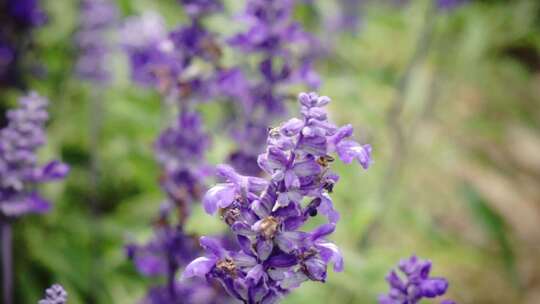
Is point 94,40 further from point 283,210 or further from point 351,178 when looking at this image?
point 283,210

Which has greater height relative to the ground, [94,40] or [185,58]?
[94,40]

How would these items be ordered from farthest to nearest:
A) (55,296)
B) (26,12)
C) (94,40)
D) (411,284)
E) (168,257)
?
1. (94,40)
2. (26,12)
3. (168,257)
4. (411,284)
5. (55,296)

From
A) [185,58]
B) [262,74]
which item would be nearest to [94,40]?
[185,58]

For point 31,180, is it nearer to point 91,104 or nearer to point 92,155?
point 92,155

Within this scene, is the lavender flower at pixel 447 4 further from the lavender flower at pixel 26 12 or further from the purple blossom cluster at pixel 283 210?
the purple blossom cluster at pixel 283 210

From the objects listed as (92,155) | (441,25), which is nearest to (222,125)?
(92,155)

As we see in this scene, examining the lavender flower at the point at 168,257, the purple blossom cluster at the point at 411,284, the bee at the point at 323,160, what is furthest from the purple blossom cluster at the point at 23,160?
the purple blossom cluster at the point at 411,284
